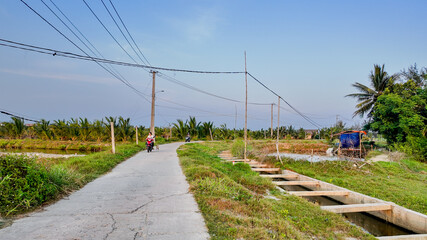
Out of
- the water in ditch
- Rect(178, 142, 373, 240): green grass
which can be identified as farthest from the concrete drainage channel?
Rect(178, 142, 373, 240): green grass

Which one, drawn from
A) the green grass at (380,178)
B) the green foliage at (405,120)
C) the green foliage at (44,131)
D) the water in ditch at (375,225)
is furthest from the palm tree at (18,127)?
the green foliage at (405,120)

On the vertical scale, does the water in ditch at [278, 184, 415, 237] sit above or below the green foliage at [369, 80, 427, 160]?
below

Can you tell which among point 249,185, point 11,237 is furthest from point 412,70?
point 11,237

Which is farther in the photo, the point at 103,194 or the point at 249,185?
the point at 249,185

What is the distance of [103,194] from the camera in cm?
583

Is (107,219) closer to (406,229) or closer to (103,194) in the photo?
(103,194)

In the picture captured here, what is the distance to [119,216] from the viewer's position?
4289 mm

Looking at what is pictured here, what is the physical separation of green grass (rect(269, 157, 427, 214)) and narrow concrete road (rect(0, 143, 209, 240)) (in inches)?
273

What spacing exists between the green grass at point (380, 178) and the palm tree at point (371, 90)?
1234 cm

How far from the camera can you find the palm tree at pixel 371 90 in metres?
26.0

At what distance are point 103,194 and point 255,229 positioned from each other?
369 centimetres

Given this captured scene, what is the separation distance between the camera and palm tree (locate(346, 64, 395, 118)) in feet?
85.3

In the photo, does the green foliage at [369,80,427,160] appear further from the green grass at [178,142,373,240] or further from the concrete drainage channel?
the green grass at [178,142,373,240]

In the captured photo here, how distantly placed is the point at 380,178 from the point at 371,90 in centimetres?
1810
